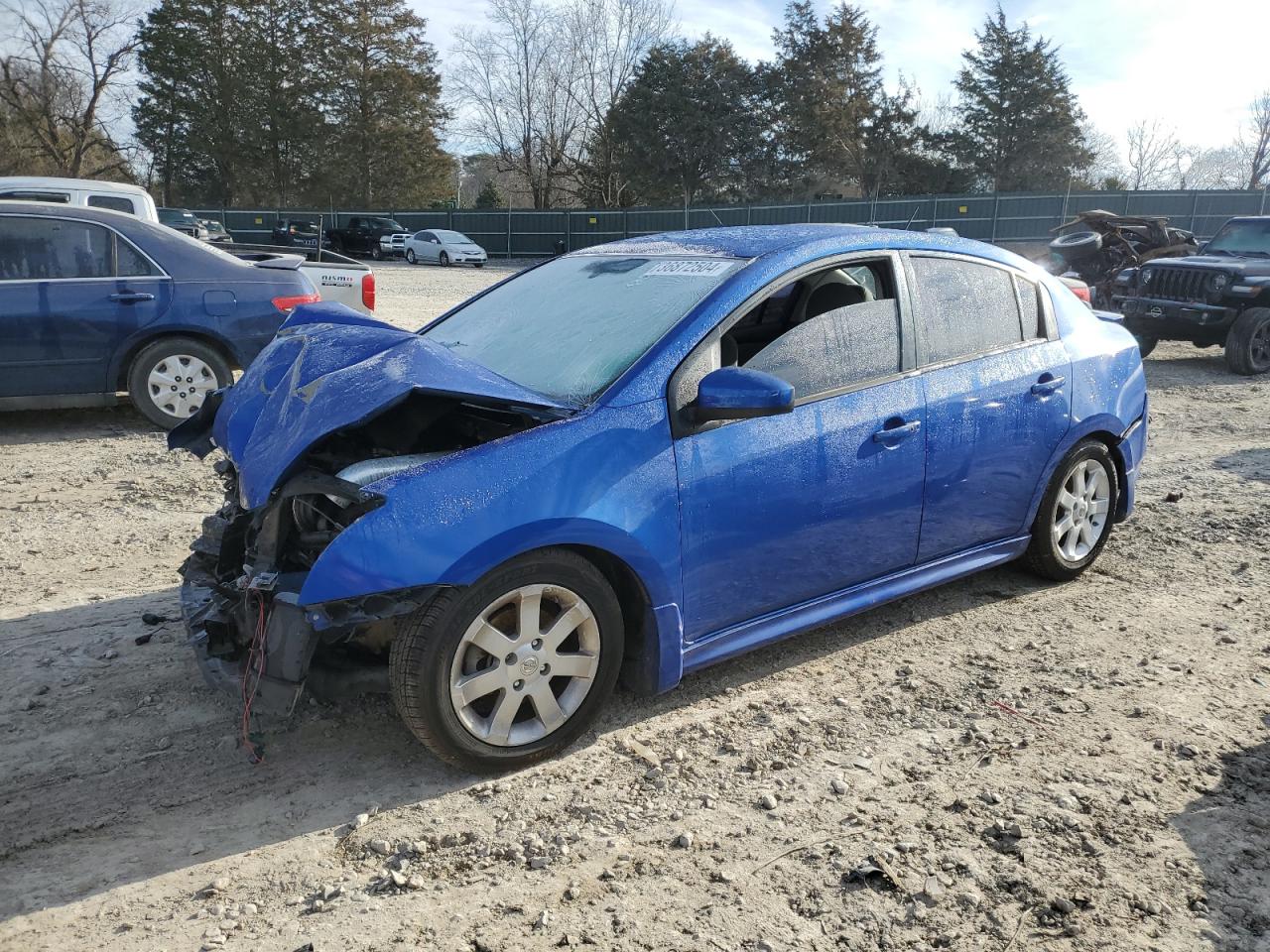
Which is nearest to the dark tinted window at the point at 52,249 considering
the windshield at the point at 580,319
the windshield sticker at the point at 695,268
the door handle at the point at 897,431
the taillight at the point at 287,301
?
the taillight at the point at 287,301

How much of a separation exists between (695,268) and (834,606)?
1.42 metres

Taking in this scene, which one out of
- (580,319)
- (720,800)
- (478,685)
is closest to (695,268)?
(580,319)

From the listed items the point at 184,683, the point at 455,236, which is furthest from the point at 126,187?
the point at 455,236

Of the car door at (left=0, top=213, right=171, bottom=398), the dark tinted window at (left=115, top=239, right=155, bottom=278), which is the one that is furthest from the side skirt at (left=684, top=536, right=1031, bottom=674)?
the dark tinted window at (left=115, top=239, right=155, bottom=278)

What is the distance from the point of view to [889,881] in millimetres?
2615

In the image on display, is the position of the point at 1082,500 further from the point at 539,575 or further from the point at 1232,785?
the point at 539,575

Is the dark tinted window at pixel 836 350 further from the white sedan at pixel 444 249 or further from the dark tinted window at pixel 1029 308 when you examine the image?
the white sedan at pixel 444 249

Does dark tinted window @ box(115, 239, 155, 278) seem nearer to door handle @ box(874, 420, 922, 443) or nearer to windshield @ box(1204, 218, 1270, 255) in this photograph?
door handle @ box(874, 420, 922, 443)

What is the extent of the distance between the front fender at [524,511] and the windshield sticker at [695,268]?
719mm

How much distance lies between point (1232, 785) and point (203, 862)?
3.12m

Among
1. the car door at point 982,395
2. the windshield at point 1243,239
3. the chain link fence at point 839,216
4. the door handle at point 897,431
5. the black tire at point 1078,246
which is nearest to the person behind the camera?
the door handle at point 897,431

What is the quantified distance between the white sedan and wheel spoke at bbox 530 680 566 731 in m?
32.1

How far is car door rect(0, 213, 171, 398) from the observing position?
6.92m

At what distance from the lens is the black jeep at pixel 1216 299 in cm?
1116
